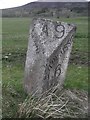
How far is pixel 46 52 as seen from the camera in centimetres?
1079

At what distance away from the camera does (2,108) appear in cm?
1010

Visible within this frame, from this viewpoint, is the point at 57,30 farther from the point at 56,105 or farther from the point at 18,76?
the point at 18,76

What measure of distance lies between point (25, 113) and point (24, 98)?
1.15 m

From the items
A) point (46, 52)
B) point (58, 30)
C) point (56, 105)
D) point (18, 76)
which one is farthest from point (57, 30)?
point (18, 76)

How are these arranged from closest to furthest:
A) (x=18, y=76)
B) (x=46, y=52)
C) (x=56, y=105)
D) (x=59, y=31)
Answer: (x=56, y=105), (x=46, y=52), (x=59, y=31), (x=18, y=76)

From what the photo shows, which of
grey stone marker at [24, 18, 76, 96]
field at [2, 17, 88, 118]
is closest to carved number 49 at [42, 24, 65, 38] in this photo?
grey stone marker at [24, 18, 76, 96]

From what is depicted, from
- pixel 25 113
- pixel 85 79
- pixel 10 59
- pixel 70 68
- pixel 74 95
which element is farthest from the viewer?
pixel 10 59

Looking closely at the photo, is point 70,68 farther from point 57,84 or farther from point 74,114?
point 74,114

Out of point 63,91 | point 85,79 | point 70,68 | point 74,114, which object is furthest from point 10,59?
point 74,114

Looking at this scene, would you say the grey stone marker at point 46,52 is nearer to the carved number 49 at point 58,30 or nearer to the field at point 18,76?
the carved number 49 at point 58,30

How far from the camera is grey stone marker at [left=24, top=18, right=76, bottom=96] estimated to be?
1088 cm

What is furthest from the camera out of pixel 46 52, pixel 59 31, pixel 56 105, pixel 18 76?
pixel 18 76

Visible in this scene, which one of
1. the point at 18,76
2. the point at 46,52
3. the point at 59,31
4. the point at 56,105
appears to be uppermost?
the point at 59,31

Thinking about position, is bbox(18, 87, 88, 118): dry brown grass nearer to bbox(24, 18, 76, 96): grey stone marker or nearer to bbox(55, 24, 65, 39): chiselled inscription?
bbox(24, 18, 76, 96): grey stone marker
